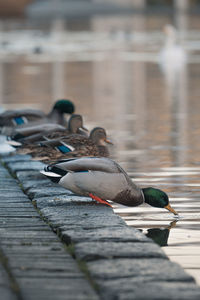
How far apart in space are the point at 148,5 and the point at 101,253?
77453 mm

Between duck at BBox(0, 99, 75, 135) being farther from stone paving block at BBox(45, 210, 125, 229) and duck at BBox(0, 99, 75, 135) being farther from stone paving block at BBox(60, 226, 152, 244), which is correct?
stone paving block at BBox(60, 226, 152, 244)

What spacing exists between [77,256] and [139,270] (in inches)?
17.7

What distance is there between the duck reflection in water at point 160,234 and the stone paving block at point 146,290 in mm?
1287

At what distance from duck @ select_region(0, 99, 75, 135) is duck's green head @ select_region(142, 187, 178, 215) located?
113 inches

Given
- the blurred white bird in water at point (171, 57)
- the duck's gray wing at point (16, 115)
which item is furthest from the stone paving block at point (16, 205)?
the blurred white bird in water at point (171, 57)

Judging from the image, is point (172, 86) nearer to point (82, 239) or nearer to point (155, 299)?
point (82, 239)

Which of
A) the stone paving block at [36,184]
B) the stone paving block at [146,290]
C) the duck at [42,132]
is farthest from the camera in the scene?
the duck at [42,132]

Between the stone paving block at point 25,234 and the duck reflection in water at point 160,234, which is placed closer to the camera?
the stone paving block at point 25,234

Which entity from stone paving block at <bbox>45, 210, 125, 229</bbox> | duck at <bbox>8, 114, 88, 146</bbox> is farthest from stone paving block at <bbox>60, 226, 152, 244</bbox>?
duck at <bbox>8, 114, 88, 146</bbox>

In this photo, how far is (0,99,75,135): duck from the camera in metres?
9.68

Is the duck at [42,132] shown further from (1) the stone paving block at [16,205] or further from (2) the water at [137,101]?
(1) the stone paving block at [16,205]

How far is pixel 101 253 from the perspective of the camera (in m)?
5.29

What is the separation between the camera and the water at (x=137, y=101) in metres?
6.84

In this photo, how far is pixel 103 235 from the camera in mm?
5789
